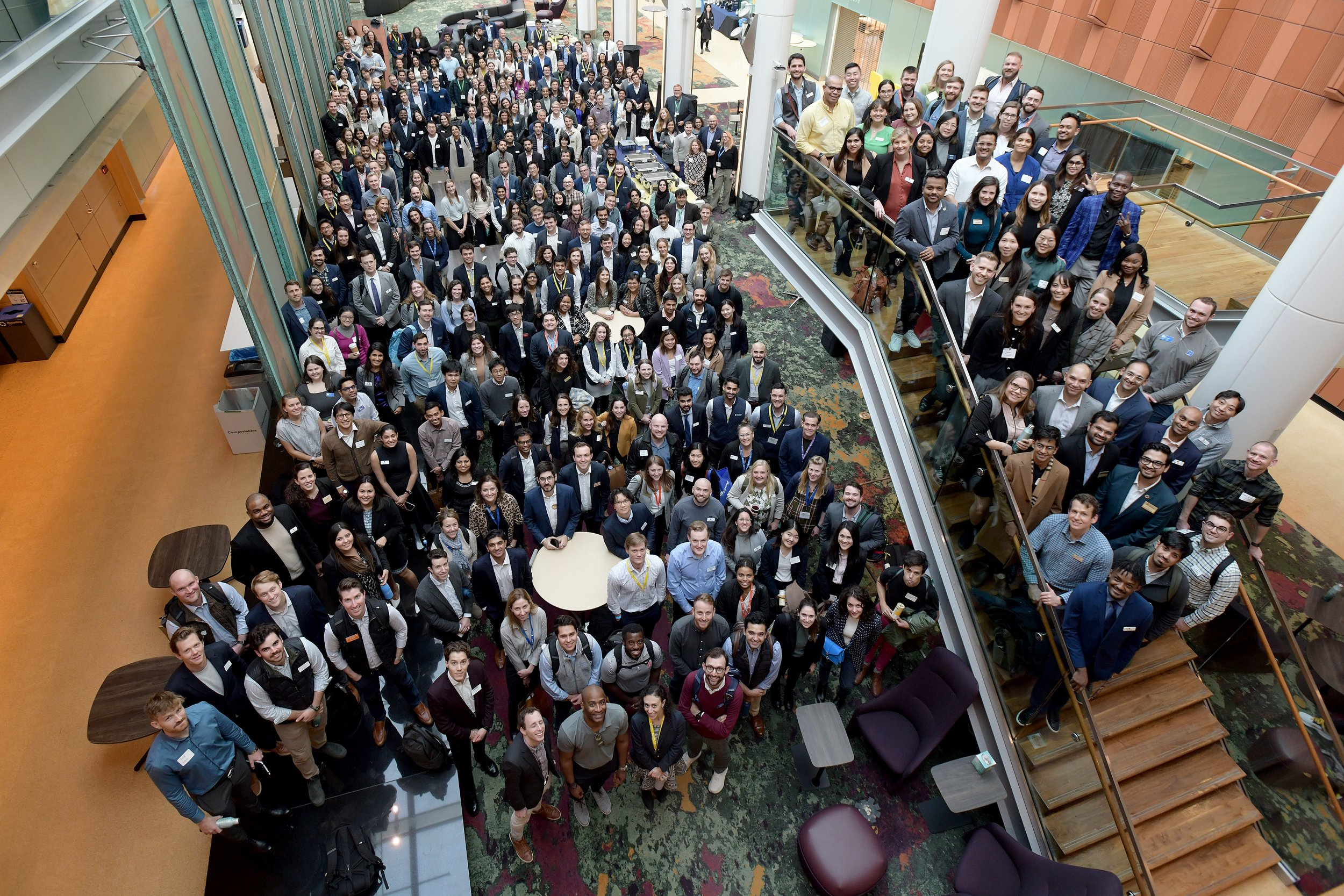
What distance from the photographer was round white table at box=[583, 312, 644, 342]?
8695mm

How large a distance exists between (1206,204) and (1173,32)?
7.30 metres

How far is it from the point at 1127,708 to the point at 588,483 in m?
4.54

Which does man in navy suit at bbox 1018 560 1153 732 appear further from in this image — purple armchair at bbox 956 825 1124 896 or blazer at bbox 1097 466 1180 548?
purple armchair at bbox 956 825 1124 896

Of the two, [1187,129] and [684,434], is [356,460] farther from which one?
[1187,129]

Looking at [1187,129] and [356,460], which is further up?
[1187,129]

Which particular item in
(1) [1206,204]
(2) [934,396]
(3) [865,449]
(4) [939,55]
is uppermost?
(4) [939,55]

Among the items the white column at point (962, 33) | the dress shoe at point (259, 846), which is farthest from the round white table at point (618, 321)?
the dress shoe at point (259, 846)

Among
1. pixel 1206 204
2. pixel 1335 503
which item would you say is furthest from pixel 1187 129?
pixel 1335 503

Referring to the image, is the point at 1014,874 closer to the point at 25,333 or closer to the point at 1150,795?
the point at 1150,795

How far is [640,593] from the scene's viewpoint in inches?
220

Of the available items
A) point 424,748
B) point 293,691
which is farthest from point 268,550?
point 424,748

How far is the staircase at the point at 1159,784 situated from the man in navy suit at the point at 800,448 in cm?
199

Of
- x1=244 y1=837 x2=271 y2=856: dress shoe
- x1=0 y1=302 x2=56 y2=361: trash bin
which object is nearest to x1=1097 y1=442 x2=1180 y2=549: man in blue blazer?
x1=244 y1=837 x2=271 y2=856: dress shoe

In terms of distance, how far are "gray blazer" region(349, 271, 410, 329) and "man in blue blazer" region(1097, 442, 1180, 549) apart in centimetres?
729
